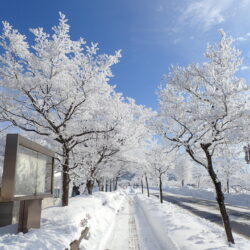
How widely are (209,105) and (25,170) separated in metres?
7.23

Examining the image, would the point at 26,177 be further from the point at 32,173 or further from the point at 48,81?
the point at 48,81

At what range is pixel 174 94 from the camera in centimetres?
985

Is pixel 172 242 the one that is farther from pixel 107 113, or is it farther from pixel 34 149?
pixel 107 113

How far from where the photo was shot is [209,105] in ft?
30.6

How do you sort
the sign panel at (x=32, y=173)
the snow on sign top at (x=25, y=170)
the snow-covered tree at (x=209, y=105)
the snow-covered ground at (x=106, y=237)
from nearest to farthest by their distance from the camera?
the snow on sign top at (x=25, y=170) < the snow-covered ground at (x=106, y=237) < the sign panel at (x=32, y=173) < the snow-covered tree at (x=209, y=105)

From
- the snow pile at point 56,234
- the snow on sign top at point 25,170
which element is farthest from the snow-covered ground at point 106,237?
the snow on sign top at point 25,170

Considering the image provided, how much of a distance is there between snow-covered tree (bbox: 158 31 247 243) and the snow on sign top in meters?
5.22

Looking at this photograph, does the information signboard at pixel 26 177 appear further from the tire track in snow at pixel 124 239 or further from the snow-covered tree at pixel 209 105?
the snow-covered tree at pixel 209 105

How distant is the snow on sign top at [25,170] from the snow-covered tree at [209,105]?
5.22m

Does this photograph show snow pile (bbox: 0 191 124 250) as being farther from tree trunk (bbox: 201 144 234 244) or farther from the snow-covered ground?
tree trunk (bbox: 201 144 234 244)

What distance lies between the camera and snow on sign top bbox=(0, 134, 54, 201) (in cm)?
569

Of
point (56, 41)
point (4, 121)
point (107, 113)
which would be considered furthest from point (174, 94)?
point (4, 121)

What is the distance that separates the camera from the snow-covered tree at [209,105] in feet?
26.2

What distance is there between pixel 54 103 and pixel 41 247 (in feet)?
22.6
